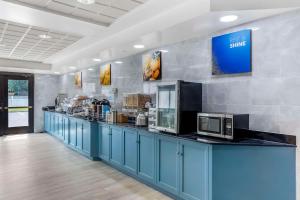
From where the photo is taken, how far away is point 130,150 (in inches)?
160

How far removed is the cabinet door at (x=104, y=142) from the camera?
4734 millimetres

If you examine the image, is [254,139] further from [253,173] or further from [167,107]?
[167,107]

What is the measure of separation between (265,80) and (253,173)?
1.14 meters

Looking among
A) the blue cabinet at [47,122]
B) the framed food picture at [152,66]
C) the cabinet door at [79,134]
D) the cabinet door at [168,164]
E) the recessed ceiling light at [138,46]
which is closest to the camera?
the cabinet door at [168,164]

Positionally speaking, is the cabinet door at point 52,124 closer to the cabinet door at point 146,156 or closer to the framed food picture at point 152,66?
the framed food picture at point 152,66

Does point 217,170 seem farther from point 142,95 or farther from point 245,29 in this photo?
point 142,95

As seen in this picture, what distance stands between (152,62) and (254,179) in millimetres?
2819

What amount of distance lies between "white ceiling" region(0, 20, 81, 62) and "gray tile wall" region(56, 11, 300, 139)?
269 cm

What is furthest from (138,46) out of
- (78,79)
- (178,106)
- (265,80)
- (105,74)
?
(78,79)

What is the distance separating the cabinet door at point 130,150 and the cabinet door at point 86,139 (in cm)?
132

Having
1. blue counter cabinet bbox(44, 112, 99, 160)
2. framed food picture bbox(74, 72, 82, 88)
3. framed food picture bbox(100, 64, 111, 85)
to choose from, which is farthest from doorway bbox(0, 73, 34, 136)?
framed food picture bbox(100, 64, 111, 85)

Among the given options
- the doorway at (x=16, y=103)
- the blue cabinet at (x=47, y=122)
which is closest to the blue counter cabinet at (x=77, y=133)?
the blue cabinet at (x=47, y=122)

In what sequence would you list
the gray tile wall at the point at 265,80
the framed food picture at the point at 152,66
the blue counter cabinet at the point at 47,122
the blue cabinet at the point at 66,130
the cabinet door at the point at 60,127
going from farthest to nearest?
the blue counter cabinet at the point at 47,122
the cabinet door at the point at 60,127
the blue cabinet at the point at 66,130
the framed food picture at the point at 152,66
the gray tile wall at the point at 265,80

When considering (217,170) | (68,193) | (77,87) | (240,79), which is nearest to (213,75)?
(240,79)
